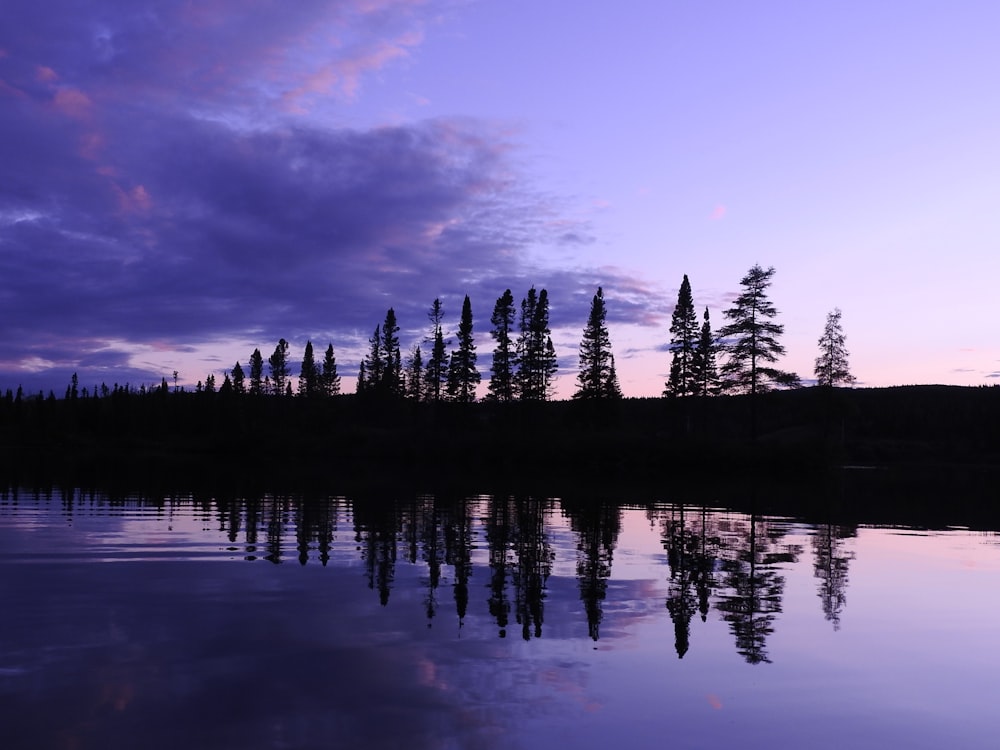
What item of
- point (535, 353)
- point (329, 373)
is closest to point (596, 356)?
point (535, 353)

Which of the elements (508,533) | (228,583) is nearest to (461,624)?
(228,583)

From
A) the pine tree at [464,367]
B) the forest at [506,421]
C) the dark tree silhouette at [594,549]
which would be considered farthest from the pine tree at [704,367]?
the dark tree silhouette at [594,549]

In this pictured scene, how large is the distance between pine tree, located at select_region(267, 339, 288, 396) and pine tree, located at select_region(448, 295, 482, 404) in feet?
237

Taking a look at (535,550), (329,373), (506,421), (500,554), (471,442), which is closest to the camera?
(500,554)

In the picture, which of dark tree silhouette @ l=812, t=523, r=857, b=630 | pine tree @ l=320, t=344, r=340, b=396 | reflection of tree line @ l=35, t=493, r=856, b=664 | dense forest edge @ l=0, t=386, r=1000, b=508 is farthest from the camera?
pine tree @ l=320, t=344, r=340, b=396

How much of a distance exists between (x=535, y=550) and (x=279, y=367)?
6380 inches

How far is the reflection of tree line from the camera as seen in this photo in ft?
42.5

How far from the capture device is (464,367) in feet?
363

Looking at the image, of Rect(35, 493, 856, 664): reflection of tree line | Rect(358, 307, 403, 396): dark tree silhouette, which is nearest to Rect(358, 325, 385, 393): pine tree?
Rect(358, 307, 403, 396): dark tree silhouette

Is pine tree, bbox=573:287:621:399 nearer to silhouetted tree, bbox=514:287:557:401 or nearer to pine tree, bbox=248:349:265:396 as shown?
silhouetted tree, bbox=514:287:557:401

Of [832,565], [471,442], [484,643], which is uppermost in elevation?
[471,442]

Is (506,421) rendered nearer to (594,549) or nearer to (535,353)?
(535,353)

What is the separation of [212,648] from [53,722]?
2882 millimetres

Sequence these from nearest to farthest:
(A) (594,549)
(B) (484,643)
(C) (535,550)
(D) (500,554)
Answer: (B) (484,643) → (D) (500,554) → (C) (535,550) → (A) (594,549)
